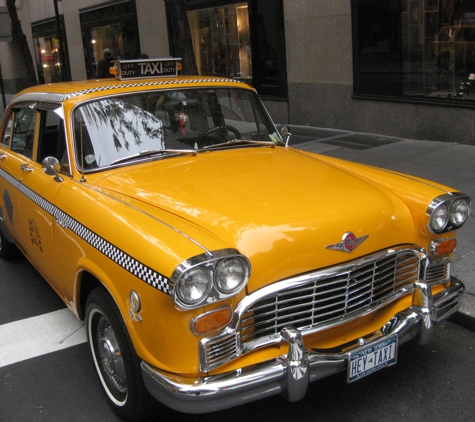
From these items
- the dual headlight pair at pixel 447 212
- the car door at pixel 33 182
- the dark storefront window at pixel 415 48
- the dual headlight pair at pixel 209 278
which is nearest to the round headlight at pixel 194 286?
the dual headlight pair at pixel 209 278

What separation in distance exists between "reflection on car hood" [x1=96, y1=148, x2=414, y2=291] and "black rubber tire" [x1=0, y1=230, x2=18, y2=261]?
8.58 ft

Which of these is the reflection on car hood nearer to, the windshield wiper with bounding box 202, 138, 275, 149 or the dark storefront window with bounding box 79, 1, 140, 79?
the windshield wiper with bounding box 202, 138, 275, 149

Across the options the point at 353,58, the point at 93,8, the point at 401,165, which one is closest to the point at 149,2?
the point at 93,8

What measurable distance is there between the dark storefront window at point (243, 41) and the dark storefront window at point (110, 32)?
327 centimetres

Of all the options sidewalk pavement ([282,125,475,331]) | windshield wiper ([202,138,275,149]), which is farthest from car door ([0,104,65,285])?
sidewalk pavement ([282,125,475,331])

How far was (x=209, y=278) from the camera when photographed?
A: 102 inches

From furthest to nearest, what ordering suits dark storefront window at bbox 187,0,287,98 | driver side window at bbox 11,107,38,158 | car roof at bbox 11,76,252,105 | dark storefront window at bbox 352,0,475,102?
dark storefront window at bbox 187,0,287,98
dark storefront window at bbox 352,0,475,102
driver side window at bbox 11,107,38,158
car roof at bbox 11,76,252,105

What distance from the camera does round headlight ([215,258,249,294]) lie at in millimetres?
2614

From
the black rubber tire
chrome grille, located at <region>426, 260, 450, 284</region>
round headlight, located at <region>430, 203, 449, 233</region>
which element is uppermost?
round headlight, located at <region>430, 203, 449, 233</region>

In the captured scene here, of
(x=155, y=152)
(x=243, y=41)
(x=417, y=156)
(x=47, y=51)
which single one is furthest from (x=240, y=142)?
(x=47, y=51)

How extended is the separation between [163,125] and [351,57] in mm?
7784

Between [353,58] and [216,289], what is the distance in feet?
30.8

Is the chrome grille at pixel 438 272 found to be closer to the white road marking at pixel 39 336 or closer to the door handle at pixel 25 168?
the white road marking at pixel 39 336

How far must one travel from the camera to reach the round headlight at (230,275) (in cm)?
261
